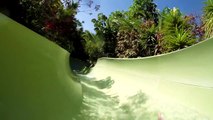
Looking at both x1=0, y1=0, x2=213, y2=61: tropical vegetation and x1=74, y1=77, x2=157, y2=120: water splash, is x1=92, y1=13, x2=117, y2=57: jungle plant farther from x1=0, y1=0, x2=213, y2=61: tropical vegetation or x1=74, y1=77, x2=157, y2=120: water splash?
x1=74, y1=77, x2=157, y2=120: water splash

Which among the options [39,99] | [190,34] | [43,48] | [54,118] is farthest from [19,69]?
[190,34]

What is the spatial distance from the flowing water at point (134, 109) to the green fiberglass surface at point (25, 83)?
10.5 inches

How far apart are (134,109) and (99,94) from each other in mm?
1887

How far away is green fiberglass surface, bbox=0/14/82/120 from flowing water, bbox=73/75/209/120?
27 cm

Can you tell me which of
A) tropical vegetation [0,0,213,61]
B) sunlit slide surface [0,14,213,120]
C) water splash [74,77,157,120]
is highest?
tropical vegetation [0,0,213,61]

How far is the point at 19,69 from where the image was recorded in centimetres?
464

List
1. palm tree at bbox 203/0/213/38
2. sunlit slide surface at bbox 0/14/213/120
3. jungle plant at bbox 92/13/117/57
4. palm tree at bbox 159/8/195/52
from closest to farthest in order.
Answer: sunlit slide surface at bbox 0/14/213/120 → palm tree at bbox 203/0/213/38 → palm tree at bbox 159/8/195/52 → jungle plant at bbox 92/13/117/57

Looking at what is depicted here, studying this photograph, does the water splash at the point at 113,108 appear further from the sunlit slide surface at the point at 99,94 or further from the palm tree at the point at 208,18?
the palm tree at the point at 208,18

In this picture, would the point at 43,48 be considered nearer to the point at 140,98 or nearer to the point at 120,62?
the point at 140,98

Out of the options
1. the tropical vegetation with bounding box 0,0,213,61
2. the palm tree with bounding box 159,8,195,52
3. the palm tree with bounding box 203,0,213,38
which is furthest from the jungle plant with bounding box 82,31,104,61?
the palm tree with bounding box 203,0,213,38

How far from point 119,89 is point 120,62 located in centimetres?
251

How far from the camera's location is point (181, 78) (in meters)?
5.71

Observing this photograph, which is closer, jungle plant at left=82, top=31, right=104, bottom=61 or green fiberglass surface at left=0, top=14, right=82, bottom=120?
green fiberglass surface at left=0, top=14, right=82, bottom=120

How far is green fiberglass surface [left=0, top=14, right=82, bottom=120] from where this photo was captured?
3.91 metres
